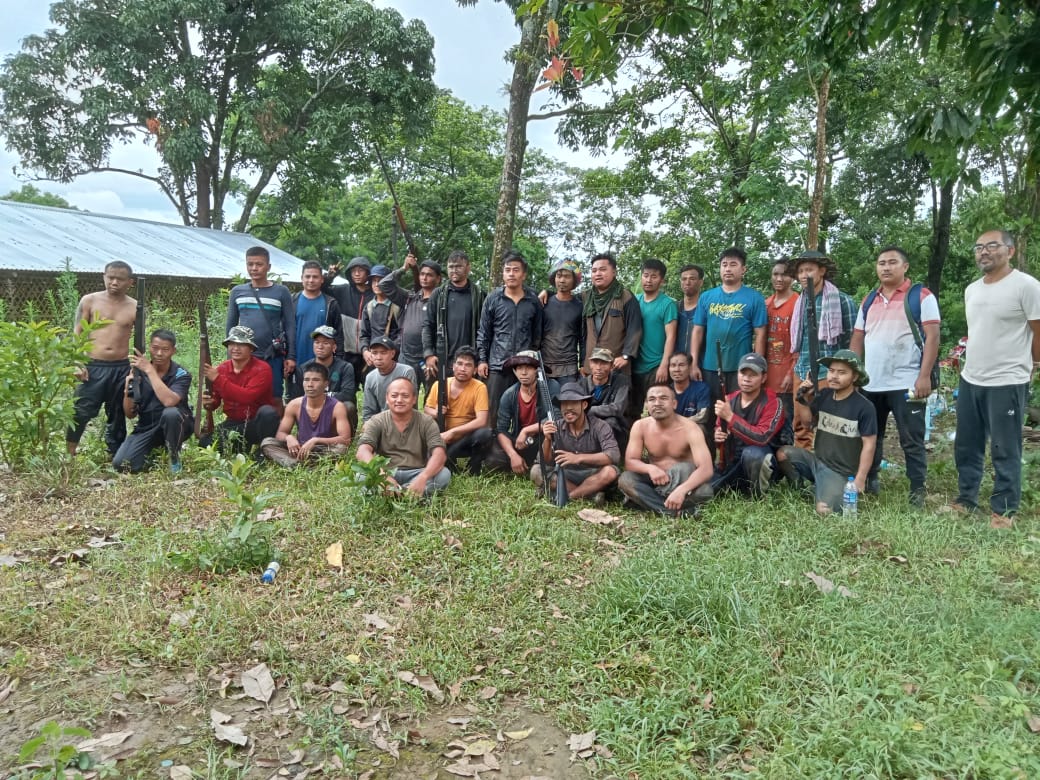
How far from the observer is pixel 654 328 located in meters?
6.92

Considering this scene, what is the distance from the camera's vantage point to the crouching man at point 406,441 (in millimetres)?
5938

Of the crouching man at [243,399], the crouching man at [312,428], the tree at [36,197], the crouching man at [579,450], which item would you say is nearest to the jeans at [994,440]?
the crouching man at [579,450]

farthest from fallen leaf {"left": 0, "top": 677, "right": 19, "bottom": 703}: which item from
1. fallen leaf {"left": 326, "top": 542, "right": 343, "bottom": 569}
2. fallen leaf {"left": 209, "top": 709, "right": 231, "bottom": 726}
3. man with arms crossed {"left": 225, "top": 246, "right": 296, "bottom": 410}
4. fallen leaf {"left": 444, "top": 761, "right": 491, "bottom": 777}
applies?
man with arms crossed {"left": 225, "top": 246, "right": 296, "bottom": 410}

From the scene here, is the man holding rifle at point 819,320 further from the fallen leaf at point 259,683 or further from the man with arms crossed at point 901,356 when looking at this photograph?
the fallen leaf at point 259,683

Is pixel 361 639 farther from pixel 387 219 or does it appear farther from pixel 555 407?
pixel 387 219

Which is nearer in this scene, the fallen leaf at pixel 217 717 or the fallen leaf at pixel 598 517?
the fallen leaf at pixel 217 717

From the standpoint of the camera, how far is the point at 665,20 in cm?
380

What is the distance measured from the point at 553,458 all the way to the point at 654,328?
1.69m

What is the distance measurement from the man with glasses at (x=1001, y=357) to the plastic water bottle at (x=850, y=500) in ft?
3.14

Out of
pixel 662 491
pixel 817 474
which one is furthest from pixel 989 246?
pixel 662 491

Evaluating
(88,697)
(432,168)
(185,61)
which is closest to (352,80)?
(185,61)

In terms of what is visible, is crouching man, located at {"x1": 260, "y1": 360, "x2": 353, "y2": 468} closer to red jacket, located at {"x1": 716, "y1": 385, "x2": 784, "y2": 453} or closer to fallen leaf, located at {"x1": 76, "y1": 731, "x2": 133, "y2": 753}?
red jacket, located at {"x1": 716, "y1": 385, "x2": 784, "y2": 453}

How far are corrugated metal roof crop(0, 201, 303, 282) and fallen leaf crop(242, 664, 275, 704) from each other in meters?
11.3

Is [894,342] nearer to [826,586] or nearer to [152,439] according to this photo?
[826,586]
